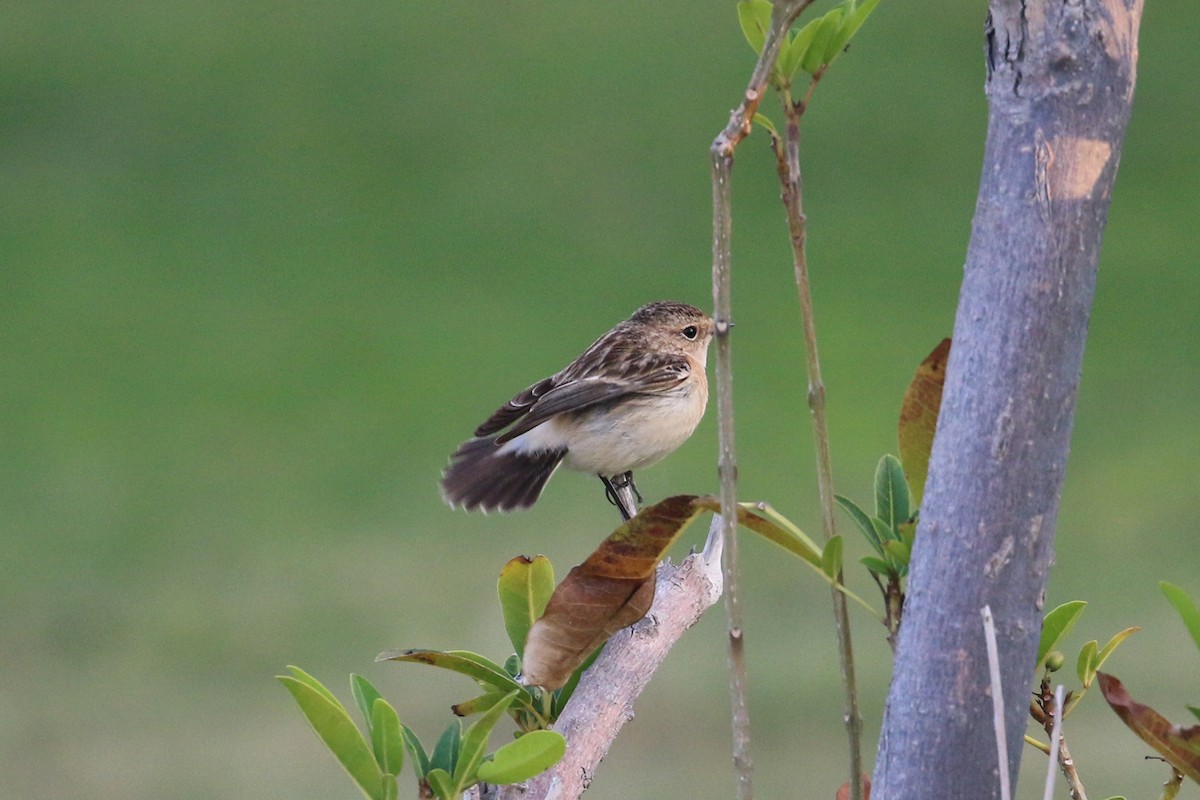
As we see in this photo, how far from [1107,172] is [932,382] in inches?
9.5

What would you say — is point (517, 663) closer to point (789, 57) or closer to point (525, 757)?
point (525, 757)

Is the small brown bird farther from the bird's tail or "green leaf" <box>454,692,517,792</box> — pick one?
"green leaf" <box>454,692,517,792</box>

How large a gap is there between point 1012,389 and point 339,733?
451 millimetres

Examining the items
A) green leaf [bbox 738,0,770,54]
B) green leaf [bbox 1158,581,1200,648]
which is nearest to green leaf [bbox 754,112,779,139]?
green leaf [bbox 738,0,770,54]

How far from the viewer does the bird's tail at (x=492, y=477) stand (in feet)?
6.70

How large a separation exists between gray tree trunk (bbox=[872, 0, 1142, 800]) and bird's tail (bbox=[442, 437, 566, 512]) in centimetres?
125

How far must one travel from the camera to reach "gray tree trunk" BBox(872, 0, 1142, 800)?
0.78 metres

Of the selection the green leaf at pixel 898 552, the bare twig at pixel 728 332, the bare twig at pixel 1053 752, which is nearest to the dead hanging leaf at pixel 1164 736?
the bare twig at pixel 1053 752

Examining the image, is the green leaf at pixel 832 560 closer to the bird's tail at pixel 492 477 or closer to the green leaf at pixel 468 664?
the green leaf at pixel 468 664

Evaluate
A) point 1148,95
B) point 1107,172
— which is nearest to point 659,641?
point 1107,172

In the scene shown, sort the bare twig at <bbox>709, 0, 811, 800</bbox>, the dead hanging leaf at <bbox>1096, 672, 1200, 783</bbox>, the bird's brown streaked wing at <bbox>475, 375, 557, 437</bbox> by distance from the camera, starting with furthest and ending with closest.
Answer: the bird's brown streaked wing at <bbox>475, 375, 557, 437</bbox>
the dead hanging leaf at <bbox>1096, 672, 1200, 783</bbox>
the bare twig at <bbox>709, 0, 811, 800</bbox>

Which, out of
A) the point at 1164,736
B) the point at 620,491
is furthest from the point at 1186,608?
the point at 620,491

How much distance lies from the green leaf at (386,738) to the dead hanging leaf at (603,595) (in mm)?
102

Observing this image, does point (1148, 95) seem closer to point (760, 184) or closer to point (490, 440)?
point (760, 184)
